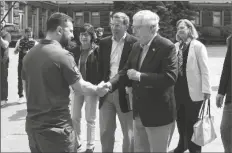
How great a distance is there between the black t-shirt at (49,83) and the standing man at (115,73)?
5.99 feet

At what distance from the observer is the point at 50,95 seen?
3506 millimetres

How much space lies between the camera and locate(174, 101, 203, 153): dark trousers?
5594mm

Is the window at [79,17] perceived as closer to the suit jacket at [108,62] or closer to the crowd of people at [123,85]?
the crowd of people at [123,85]

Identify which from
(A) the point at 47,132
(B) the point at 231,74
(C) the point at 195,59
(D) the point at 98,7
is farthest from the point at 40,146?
(D) the point at 98,7

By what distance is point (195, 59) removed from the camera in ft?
18.0

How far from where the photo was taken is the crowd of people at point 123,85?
3.52 metres

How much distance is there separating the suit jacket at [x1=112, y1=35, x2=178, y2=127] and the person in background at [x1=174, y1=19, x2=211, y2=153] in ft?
4.45

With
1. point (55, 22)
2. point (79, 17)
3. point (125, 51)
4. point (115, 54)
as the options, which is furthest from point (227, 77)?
point (79, 17)

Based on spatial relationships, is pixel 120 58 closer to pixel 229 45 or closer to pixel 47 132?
pixel 229 45

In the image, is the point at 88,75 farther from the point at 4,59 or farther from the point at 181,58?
the point at 4,59

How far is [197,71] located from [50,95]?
2.60 metres

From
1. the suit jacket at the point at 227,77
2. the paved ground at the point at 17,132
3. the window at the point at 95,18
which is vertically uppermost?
the window at the point at 95,18

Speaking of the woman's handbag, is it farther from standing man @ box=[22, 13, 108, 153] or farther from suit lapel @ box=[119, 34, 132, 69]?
standing man @ box=[22, 13, 108, 153]

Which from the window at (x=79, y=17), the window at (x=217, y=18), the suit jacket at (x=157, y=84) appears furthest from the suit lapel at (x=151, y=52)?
the window at (x=217, y=18)
